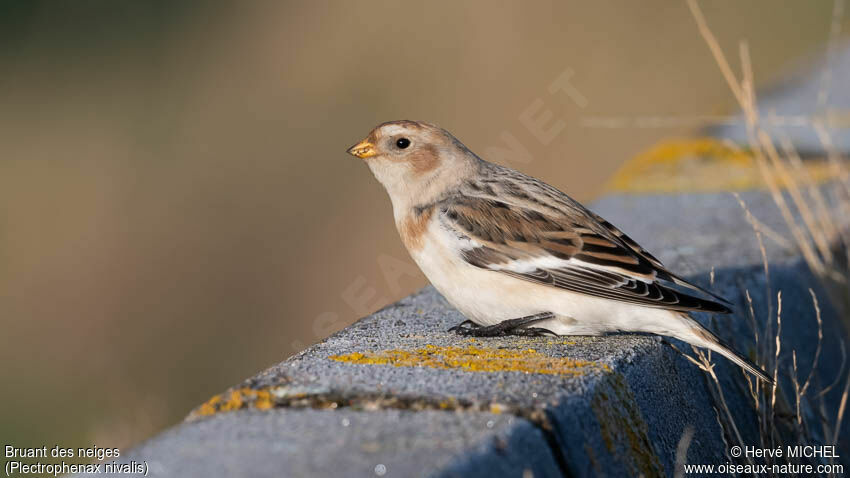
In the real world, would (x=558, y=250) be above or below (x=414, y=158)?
below

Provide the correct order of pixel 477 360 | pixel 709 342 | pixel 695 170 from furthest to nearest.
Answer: pixel 695 170 < pixel 709 342 < pixel 477 360

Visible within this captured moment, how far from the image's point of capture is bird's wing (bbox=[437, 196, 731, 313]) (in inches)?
120

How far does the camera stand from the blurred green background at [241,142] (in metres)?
7.38

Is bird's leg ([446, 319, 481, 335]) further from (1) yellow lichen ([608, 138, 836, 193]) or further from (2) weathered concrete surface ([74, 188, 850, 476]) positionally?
(1) yellow lichen ([608, 138, 836, 193])

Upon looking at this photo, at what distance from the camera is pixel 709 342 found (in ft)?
9.21

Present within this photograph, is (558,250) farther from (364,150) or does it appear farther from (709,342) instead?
(364,150)

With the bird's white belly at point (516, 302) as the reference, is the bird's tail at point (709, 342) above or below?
below

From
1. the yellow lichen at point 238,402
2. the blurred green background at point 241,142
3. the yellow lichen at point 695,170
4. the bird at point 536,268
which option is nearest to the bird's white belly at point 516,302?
the bird at point 536,268

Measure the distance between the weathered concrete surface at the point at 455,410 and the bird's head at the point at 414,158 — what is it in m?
0.56

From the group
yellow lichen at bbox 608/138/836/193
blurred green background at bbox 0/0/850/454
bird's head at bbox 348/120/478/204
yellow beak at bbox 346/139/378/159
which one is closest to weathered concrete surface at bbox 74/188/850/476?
bird's head at bbox 348/120/478/204

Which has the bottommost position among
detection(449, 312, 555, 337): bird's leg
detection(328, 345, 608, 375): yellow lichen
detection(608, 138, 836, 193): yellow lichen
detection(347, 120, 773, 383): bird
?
detection(328, 345, 608, 375): yellow lichen

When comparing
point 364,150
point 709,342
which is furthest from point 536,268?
point 364,150

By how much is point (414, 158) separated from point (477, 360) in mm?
1390

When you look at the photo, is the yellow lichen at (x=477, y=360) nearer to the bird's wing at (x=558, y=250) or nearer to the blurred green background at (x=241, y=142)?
the bird's wing at (x=558, y=250)
